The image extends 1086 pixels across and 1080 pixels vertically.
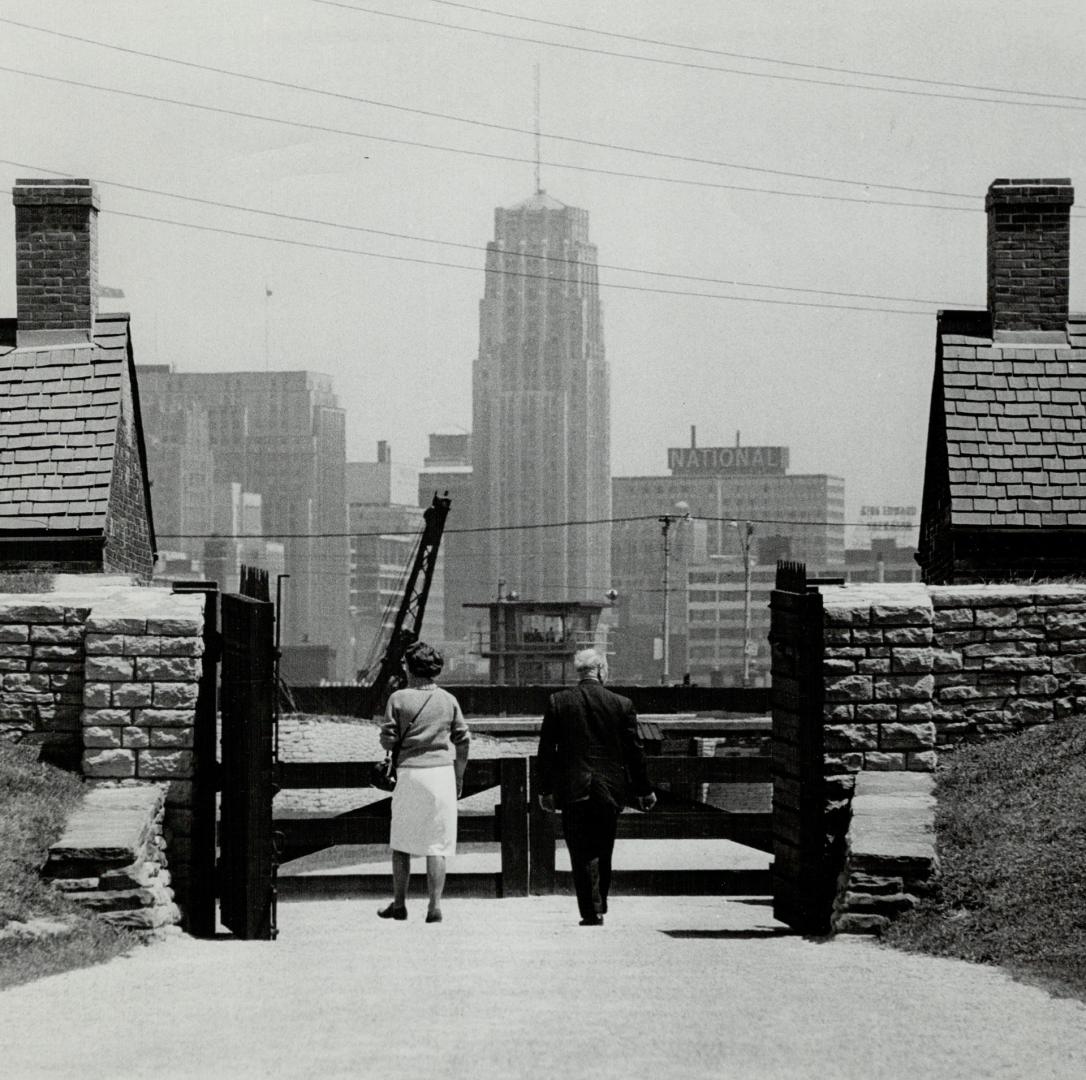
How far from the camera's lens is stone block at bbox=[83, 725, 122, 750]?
12805 millimetres

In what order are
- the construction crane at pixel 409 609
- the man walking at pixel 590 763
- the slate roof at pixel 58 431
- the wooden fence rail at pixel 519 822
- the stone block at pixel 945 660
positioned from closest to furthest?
the man walking at pixel 590 763
the stone block at pixel 945 660
the wooden fence rail at pixel 519 822
the slate roof at pixel 58 431
the construction crane at pixel 409 609

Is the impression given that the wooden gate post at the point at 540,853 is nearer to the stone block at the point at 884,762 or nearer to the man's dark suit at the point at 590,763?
the stone block at the point at 884,762

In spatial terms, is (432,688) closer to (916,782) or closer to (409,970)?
(409,970)

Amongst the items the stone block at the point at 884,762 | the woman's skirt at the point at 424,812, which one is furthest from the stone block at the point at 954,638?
the woman's skirt at the point at 424,812

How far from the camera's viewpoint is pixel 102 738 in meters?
12.8

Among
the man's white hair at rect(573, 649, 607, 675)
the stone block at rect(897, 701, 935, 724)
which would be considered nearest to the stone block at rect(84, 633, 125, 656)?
the man's white hair at rect(573, 649, 607, 675)

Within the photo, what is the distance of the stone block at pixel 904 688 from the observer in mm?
13453

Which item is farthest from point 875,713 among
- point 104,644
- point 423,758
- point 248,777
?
point 104,644

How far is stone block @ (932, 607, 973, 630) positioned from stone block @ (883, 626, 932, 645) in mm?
283

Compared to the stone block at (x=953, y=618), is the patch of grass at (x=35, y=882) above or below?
below

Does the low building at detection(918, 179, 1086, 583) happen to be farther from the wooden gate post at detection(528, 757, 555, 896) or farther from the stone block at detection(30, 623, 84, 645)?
the stone block at detection(30, 623, 84, 645)

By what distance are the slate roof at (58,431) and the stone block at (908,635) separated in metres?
10.4

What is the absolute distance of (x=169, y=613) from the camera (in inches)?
507

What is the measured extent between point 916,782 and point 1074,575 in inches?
293
